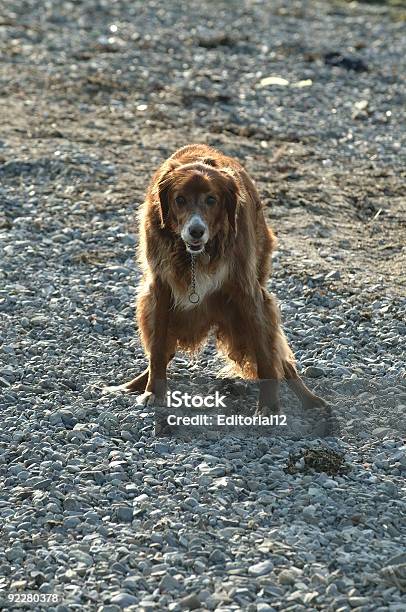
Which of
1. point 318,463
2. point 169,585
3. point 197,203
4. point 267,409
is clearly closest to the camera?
point 169,585

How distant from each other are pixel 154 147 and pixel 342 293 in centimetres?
446

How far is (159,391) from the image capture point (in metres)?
7.88

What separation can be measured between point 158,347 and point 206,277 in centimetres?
68

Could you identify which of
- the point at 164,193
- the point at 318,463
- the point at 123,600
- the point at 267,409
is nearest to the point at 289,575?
the point at 123,600

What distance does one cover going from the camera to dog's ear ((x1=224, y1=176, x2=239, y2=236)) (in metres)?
7.32

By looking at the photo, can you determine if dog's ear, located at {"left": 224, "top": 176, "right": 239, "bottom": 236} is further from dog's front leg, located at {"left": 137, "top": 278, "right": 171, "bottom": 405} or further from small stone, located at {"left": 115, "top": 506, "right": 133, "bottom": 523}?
small stone, located at {"left": 115, "top": 506, "right": 133, "bottom": 523}

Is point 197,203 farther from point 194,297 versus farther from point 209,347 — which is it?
point 209,347

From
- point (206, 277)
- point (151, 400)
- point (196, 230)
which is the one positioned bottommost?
point (151, 400)

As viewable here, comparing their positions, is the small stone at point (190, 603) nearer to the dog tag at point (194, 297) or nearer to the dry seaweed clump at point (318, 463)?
the dry seaweed clump at point (318, 463)

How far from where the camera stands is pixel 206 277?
743cm

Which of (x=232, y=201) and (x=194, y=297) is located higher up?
(x=232, y=201)

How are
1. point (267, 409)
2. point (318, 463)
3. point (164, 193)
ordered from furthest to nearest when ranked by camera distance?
point (267, 409)
point (164, 193)
point (318, 463)

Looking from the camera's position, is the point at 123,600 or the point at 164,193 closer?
the point at 123,600

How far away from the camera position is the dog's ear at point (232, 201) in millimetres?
7324
